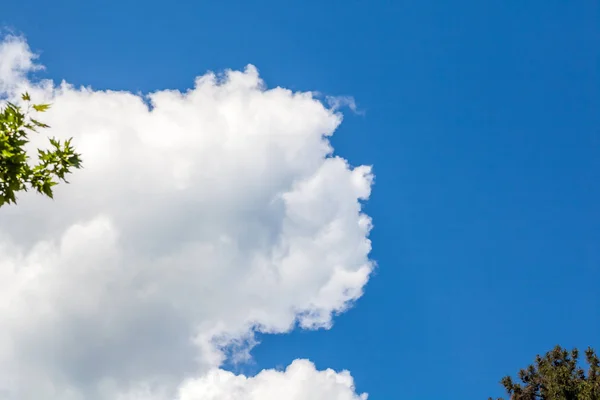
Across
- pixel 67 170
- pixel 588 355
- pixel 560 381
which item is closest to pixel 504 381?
pixel 560 381

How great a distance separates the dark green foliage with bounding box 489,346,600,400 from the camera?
30.9 m

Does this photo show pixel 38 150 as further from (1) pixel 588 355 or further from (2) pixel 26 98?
(1) pixel 588 355

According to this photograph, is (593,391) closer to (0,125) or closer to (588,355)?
(588,355)

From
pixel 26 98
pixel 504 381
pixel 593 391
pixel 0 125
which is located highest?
pixel 504 381

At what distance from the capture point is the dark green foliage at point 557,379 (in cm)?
3092

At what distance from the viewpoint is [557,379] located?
3184cm

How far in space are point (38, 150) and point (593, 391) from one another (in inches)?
1277

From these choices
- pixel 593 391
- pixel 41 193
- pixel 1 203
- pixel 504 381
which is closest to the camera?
pixel 1 203

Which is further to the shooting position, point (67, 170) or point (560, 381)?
point (560, 381)

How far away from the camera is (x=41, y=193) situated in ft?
29.3

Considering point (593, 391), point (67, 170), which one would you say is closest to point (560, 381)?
point (593, 391)

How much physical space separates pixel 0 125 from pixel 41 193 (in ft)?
4.35

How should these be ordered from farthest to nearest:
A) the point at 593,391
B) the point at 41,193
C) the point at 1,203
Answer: the point at 593,391 → the point at 41,193 → the point at 1,203

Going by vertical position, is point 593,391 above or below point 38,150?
above
